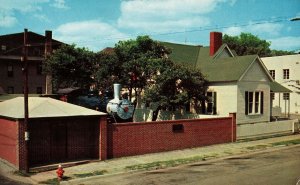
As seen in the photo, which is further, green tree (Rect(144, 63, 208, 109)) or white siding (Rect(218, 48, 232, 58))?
white siding (Rect(218, 48, 232, 58))

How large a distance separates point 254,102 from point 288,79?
2194cm

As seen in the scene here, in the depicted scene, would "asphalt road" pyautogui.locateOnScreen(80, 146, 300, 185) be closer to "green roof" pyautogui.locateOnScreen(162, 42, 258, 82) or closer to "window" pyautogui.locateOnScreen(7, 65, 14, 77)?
"green roof" pyautogui.locateOnScreen(162, 42, 258, 82)

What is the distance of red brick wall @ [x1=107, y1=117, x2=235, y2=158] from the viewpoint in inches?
815

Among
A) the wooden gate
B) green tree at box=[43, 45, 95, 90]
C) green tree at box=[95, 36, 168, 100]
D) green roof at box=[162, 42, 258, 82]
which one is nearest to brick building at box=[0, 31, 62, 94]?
green tree at box=[43, 45, 95, 90]

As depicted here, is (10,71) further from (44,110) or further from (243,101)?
(44,110)

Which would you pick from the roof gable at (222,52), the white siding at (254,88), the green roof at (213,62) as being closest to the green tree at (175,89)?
the green roof at (213,62)

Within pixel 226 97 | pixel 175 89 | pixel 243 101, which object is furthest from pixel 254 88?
pixel 175 89

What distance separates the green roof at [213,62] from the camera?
30.7 meters

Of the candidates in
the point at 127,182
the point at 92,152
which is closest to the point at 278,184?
the point at 127,182

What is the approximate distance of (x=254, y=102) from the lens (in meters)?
31.5

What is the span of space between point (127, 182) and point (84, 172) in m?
2.78

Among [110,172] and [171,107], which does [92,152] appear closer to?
[110,172]

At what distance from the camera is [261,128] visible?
28516 mm

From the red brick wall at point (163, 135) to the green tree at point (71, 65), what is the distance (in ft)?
62.0
